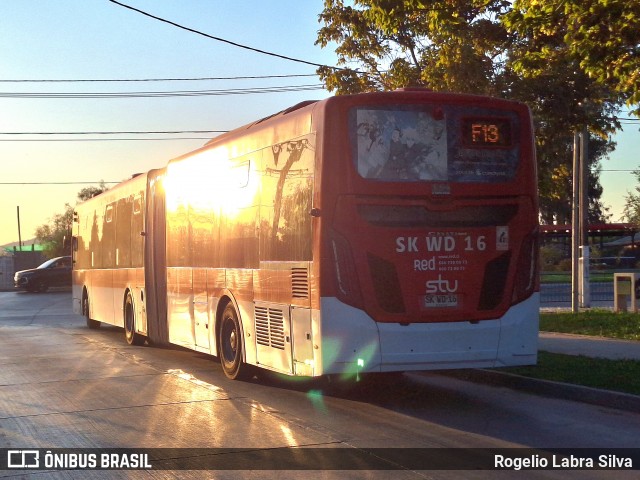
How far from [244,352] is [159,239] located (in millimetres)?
4905

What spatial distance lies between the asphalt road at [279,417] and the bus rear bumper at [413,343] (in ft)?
1.83

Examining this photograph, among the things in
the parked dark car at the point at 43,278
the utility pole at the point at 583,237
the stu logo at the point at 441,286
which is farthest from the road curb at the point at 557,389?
the parked dark car at the point at 43,278

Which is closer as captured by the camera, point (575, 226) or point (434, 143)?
point (434, 143)

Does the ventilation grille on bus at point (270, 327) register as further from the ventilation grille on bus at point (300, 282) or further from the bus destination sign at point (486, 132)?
the bus destination sign at point (486, 132)

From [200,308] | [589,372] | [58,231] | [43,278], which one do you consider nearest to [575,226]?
[589,372]

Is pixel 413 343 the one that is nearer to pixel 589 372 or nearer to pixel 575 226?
pixel 589 372

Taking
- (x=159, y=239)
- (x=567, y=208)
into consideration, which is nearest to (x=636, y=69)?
(x=159, y=239)

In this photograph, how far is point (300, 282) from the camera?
10500 mm

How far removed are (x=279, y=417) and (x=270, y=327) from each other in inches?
70.5

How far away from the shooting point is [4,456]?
8.10 m

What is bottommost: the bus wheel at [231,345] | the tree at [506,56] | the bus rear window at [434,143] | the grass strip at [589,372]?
the grass strip at [589,372]

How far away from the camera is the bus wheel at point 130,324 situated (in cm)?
1895

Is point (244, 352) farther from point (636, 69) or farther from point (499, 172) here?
point (636, 69)

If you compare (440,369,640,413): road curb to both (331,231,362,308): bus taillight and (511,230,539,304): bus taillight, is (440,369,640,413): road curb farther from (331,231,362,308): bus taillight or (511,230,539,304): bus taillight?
(331,231,362,308): bus taillight
